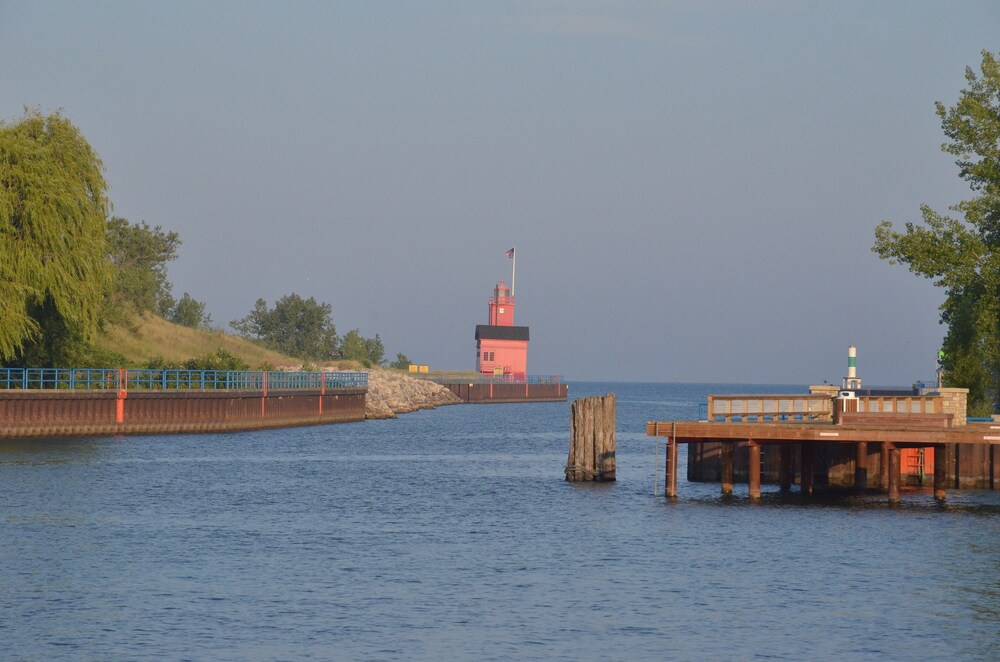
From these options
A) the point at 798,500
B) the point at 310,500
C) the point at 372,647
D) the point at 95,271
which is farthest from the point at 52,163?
the point at 372,647

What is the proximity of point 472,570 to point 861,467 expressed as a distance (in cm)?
1889

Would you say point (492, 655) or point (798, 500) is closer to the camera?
point (492, 655)

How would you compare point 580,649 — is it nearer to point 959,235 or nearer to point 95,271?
point 959,235

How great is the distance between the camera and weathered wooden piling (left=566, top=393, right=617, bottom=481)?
4491cm

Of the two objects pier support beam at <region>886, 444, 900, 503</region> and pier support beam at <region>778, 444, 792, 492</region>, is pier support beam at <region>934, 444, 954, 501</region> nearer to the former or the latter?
pier support beam at <region>886, 444, 900, 503</region>

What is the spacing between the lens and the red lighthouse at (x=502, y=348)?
162625 mm

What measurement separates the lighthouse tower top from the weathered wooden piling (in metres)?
115

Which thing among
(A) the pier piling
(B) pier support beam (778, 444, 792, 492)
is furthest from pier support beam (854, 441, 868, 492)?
(A) the pier piling

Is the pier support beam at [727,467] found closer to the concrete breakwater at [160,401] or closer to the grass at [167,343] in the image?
the concrete breakwater at [160,401]

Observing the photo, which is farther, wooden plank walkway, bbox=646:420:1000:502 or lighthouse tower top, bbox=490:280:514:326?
lighthouse tower top, bbox=490:280:514:326

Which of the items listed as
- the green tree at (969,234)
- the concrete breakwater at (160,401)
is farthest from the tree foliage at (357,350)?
the green tree at (969,234)

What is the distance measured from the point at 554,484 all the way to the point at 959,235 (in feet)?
59.2

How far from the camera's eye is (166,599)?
1078 inches

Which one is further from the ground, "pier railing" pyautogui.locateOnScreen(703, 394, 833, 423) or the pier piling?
"pier railing" pyautogui.locateOnScreen(703, 394, 833, 423)
